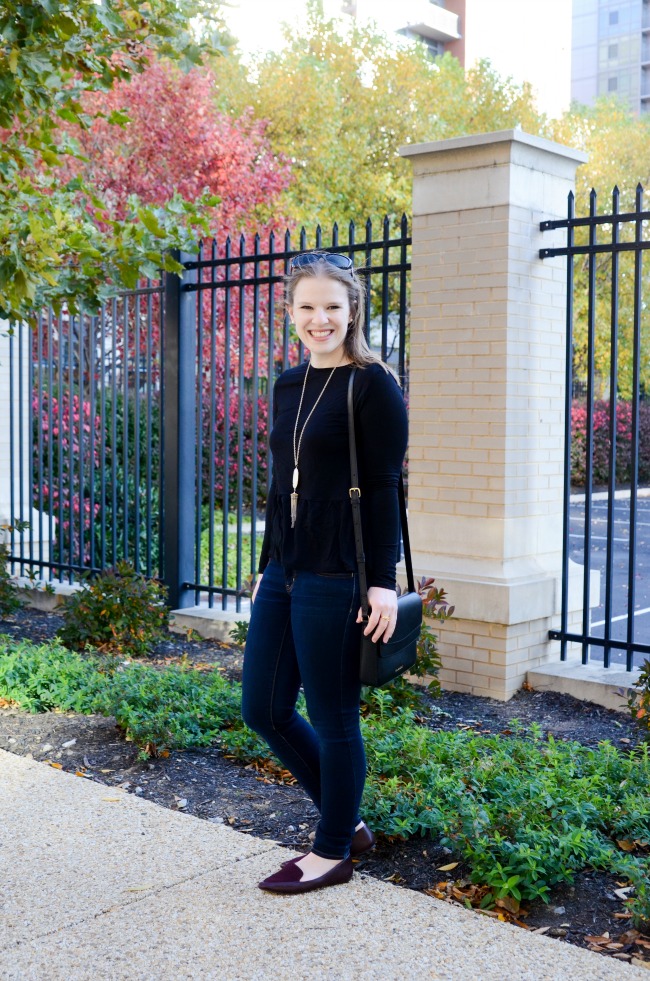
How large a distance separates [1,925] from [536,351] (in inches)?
156

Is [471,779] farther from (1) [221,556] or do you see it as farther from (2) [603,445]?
(2) [603,445]

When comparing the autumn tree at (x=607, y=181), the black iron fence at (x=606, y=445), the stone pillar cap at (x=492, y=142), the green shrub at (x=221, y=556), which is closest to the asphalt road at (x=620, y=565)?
the black iron fence at (x=606, y=445)

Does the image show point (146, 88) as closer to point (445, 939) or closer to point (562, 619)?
point (562, 619)

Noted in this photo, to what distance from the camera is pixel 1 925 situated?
9.87 ft

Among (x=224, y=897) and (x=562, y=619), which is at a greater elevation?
(x=562, y=619)

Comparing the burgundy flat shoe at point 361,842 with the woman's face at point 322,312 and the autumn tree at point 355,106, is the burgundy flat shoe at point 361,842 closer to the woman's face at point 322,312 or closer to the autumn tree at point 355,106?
the woman's face at point 322,312

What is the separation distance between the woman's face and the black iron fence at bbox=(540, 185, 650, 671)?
1.97 metres

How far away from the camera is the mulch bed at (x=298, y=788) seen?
308cm

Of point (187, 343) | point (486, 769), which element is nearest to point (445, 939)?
point (486, 769)

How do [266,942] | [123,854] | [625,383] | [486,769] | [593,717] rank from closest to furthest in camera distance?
1. [266,942]
2. [123,854]
3. [486,769]
4. [593,717]
5. [625,383]

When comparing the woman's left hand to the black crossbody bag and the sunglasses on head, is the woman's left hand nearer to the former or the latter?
the black crossbody bag

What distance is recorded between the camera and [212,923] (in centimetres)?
299

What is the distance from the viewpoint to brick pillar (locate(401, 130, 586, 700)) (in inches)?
220

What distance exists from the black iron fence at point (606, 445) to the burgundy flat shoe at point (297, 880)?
2129 millimetres
